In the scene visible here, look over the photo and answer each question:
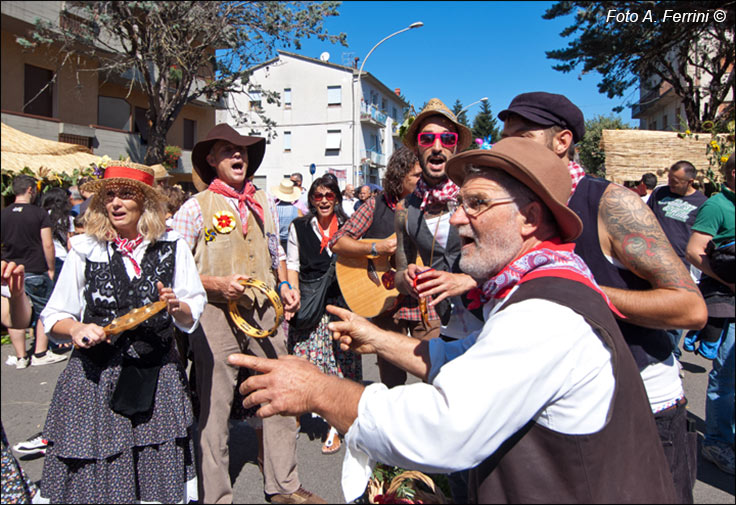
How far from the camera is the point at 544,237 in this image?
55.0 inches

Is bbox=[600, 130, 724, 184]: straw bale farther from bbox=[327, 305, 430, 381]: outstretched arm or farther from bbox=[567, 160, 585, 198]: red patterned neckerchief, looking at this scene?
bbox=[327, 305, 430, 381]: outstretched arm

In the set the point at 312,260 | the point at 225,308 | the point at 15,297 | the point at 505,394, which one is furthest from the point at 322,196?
the point at 505,394

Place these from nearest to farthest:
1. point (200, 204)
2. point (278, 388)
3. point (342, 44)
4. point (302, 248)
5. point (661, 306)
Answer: point (278, 388)
point (661, 306)
point (200, 204)
point (302, 248)
point (342, 44)

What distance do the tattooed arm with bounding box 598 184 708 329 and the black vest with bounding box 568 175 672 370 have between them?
3 centimetres

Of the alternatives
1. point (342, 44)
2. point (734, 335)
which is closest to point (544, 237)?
point (734, 335)

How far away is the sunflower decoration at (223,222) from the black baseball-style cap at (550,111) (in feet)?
6.00

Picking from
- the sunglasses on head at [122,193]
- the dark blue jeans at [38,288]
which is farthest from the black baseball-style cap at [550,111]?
the dark blue jeans at [38,288]

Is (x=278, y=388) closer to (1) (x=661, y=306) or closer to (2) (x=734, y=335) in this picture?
(1) (x=661, y=306)

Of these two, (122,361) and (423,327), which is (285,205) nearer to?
(423,327)

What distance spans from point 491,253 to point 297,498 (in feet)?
7.75

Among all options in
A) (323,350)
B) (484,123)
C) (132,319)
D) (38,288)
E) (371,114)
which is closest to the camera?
(132,319)

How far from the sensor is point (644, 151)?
17.5 ft

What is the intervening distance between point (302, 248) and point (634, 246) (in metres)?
2.98

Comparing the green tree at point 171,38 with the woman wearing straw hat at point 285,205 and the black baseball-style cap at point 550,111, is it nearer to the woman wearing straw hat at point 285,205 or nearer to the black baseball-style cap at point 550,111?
the woman wearing straw hat at point 285,205
